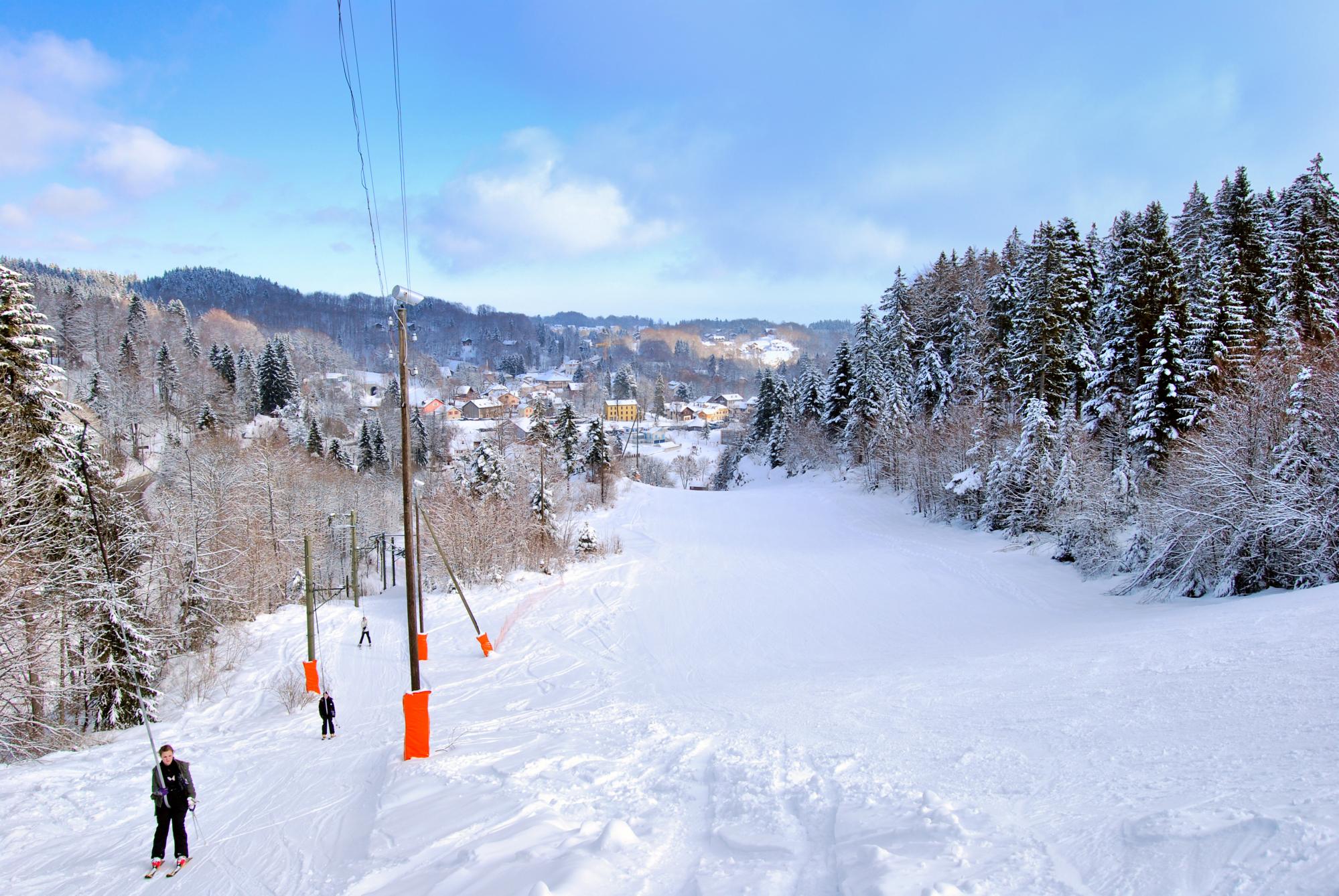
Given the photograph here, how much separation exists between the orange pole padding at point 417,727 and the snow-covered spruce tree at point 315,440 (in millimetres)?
64989

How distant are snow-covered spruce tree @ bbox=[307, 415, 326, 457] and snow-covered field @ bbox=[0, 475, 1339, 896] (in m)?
54.0

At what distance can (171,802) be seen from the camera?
Answer: 304 inches

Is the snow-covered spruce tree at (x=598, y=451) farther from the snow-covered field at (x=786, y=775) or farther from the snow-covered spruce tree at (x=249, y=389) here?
the snow-covered spruce tree at (x=249, y=389)

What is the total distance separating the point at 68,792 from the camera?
10086 millimetres

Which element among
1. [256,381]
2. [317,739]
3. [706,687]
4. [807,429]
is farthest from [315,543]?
[256,381]

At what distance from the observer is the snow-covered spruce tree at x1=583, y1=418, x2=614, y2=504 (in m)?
60.4

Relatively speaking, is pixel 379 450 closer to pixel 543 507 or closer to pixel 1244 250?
pixel 543 507

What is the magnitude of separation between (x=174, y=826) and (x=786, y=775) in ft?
25.3

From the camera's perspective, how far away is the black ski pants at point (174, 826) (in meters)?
7.71

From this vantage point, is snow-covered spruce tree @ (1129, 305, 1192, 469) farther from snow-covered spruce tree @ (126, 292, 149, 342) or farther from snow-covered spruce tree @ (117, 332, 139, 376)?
snow-covered spruce tree @ (126, 292, 149, 342)

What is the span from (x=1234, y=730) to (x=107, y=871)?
43.8 feet

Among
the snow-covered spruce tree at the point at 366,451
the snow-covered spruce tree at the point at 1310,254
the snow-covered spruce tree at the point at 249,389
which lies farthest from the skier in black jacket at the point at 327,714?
the snow-covered spruce tree at the point at 249,389

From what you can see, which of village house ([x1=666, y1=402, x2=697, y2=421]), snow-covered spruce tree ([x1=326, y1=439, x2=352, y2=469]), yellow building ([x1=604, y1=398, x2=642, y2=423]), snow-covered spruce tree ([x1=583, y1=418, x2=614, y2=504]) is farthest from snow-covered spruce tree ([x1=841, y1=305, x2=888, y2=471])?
village house ([x1=666, y1=402, x2=697, y2=421])

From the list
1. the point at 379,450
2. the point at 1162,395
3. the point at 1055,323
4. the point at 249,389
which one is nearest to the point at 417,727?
the point at 1162,395
